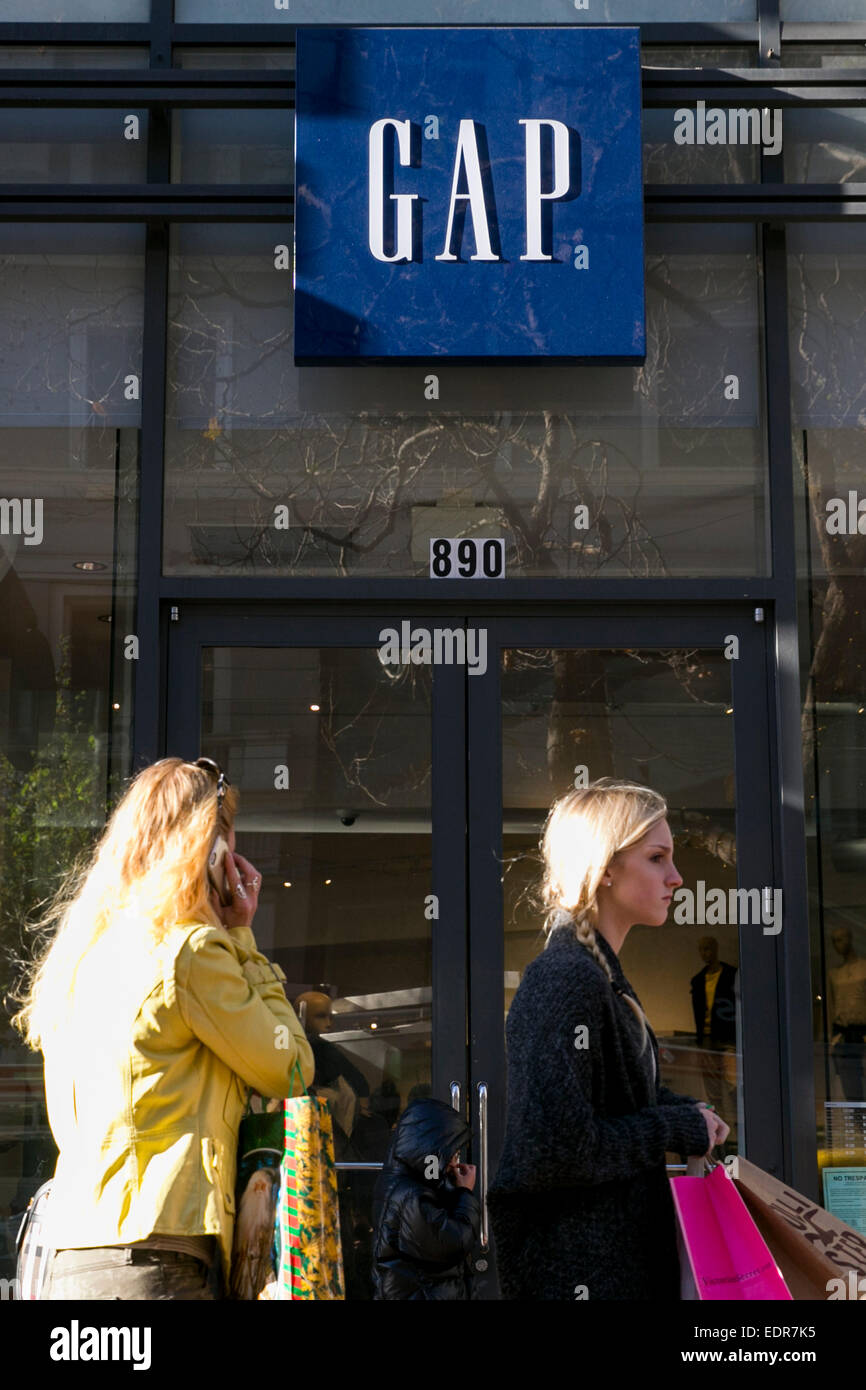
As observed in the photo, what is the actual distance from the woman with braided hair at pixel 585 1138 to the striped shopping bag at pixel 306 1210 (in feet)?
1.15

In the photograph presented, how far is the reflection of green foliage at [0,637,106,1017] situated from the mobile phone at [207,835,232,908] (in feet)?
7.32

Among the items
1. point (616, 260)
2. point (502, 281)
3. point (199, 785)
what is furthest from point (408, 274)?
point (199, 785)

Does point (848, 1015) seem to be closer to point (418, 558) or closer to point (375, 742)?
point (375, 742)

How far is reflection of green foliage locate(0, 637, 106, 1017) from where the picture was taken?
205 inches

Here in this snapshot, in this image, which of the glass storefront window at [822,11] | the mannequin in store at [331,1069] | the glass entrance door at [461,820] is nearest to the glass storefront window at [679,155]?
the glass storefront window at [822,11]

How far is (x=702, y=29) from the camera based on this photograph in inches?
219

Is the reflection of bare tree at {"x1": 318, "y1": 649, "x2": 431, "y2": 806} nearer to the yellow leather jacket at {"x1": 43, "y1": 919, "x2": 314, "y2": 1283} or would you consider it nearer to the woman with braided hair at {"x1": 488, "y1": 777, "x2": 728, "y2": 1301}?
the woman with braided hair at {"x1": 488, "y1": 777, "x2": 728, "y2": 1301}

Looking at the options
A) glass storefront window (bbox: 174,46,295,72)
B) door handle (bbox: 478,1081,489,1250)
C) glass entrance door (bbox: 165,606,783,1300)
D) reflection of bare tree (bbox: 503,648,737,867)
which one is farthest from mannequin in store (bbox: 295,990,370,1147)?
glass storefront window (bbox: 174,46,295,72)

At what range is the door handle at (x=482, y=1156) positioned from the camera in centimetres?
485

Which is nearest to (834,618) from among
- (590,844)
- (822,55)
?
(822,55)

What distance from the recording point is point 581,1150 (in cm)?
285

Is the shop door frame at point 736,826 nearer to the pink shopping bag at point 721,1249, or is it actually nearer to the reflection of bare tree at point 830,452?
the reflection of bare tree at point 830,452
